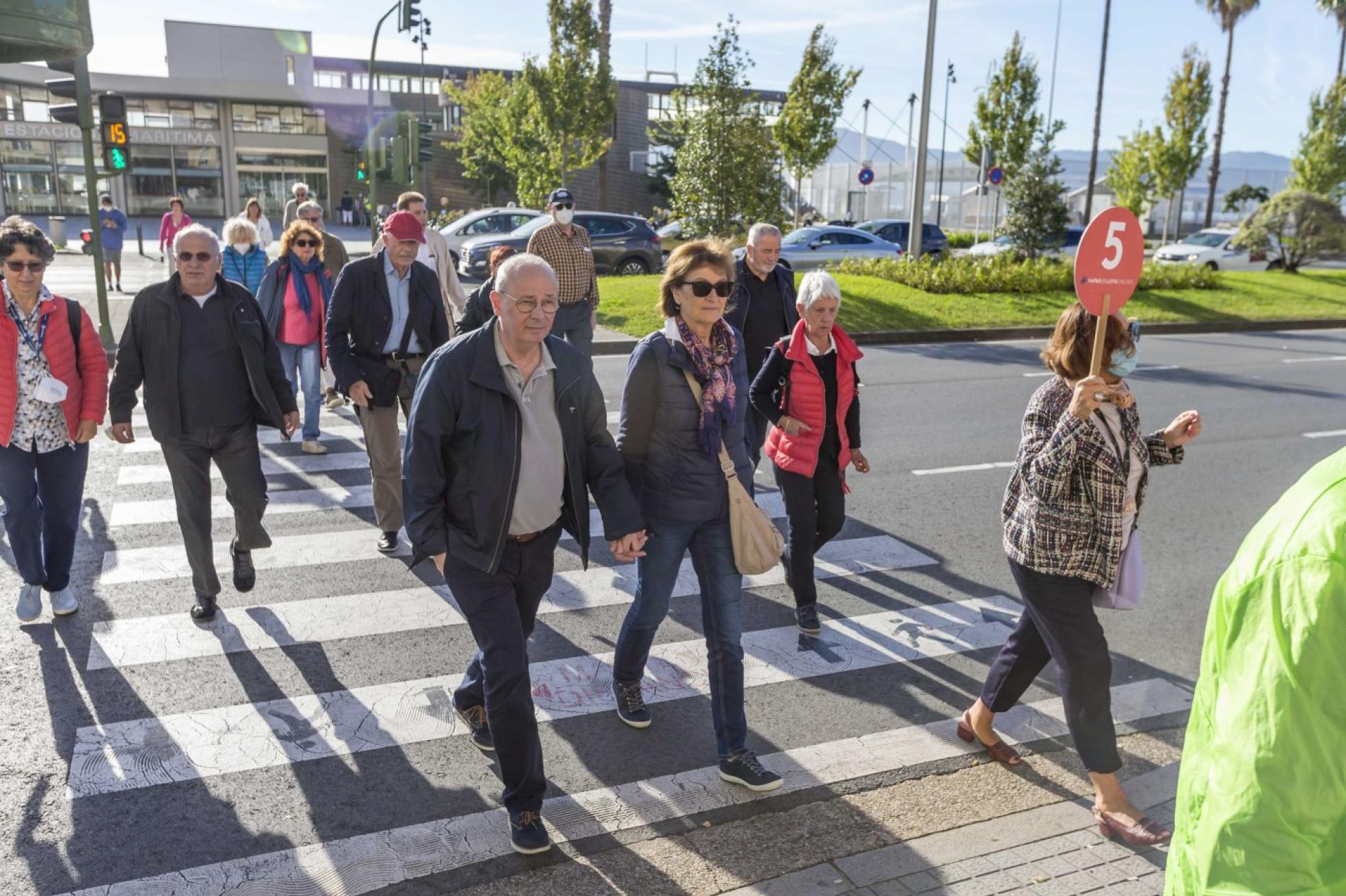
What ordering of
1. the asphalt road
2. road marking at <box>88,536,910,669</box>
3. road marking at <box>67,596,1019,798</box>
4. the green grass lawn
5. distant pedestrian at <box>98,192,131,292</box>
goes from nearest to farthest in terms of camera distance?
the asphalt road, road marking at <box>67,596,1019,798</box>, road marking at <box>88,536,910,669</box>, the green grass lawn, distant pedestrian at <box>98,192,131,292</box>

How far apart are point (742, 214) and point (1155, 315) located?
8.38m

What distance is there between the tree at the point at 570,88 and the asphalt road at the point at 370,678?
25284 millimetres

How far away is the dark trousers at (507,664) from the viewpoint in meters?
3.64

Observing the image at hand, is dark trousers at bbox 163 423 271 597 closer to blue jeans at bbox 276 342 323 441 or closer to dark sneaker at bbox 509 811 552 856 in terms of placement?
dark sneaker at bbox 509 811 552 856

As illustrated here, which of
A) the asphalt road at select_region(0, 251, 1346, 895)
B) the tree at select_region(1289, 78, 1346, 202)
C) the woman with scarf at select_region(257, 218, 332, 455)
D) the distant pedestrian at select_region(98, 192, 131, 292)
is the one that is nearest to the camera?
the asphalt road at select_region(0, 251, 1346, 895)

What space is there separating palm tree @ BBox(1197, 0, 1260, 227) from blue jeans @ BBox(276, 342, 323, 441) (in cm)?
4922

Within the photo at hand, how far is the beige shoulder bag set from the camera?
408 centimetres

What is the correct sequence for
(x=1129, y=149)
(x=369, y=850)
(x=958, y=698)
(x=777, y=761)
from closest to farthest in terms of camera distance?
1. (x=369, y=850)
2. (x=777, y=761)
3. (x=958, y=698)
4. (x=1129, y=149)

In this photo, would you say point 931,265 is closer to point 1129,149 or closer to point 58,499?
point 58,499

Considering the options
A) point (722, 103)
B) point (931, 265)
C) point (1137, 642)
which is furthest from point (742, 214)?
point (1137, 642)

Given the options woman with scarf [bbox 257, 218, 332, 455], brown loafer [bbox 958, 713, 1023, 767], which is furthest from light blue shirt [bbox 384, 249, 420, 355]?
brown loafer [bbox 958, 713, 1023, 767]

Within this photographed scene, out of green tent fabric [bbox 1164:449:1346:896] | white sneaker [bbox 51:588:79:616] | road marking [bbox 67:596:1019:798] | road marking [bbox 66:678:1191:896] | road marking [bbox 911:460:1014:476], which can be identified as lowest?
road marking [bbox 66:678:1191:896]

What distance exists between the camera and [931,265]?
21656 millimetres

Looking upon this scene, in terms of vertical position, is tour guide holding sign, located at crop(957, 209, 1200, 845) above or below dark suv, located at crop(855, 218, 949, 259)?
below
